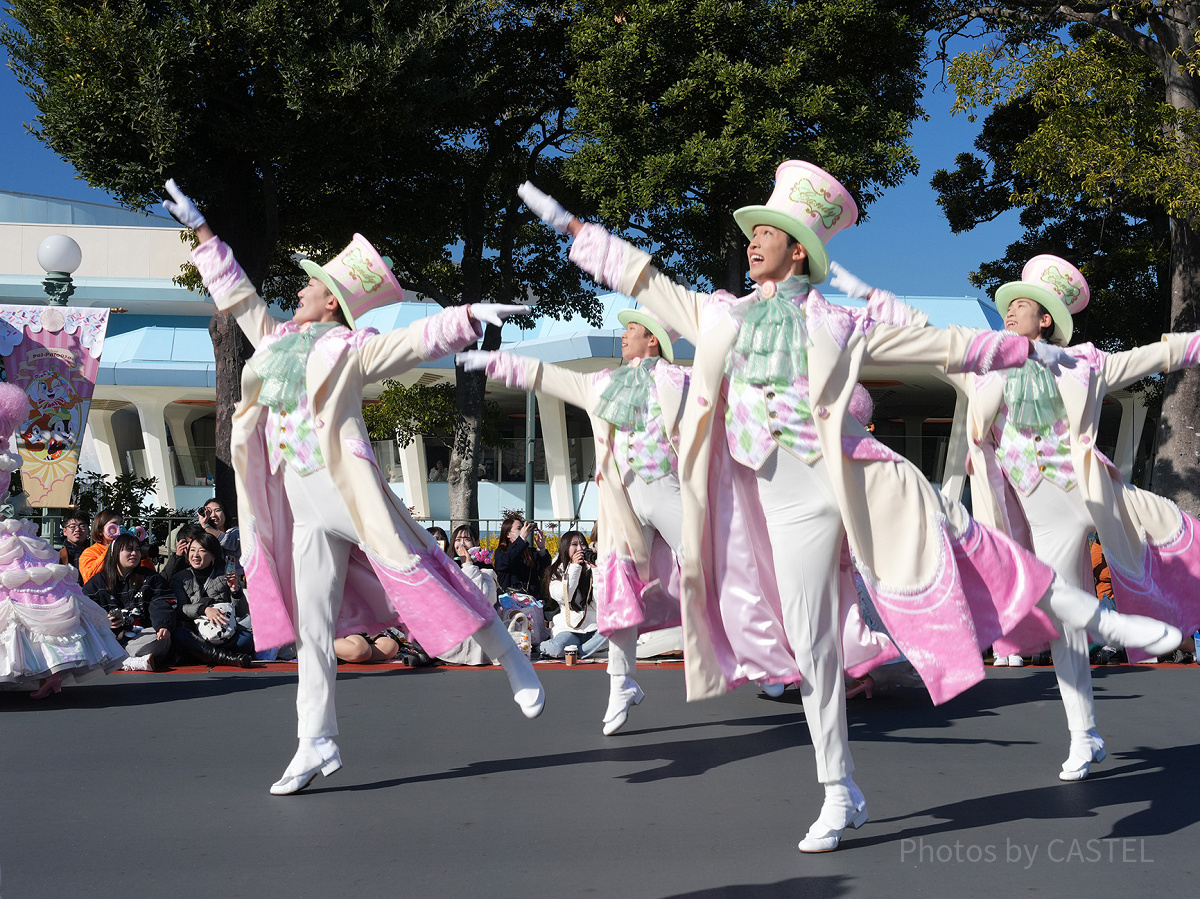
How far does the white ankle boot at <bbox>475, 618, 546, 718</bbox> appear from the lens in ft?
14.4

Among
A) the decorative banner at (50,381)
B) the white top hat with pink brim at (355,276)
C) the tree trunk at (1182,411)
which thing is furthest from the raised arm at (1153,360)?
the decorative banner at (50,381)

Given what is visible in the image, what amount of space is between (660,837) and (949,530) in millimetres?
1303

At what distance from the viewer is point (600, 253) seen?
142 inches

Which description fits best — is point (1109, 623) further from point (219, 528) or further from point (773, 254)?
point (219, 528)

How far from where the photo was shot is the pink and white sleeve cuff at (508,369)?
15.1 feet

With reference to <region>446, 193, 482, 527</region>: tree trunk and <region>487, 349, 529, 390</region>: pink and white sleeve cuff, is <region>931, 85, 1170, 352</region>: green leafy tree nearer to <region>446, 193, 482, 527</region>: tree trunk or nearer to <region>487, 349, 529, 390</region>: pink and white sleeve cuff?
<region>446, 193, 482, 527</region>: tree trunk

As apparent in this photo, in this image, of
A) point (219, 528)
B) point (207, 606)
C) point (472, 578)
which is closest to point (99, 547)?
point (219, 528)

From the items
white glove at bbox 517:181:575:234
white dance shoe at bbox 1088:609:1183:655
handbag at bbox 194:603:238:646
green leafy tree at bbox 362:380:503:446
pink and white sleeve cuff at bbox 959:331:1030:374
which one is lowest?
handbag at bbox 194:603:238:646

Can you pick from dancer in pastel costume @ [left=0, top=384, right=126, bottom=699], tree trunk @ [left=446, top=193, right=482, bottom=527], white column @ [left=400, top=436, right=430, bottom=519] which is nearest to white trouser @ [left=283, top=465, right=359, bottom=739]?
dancer in pastel costume @ [left=0, top=384, right=126, bottom=699]

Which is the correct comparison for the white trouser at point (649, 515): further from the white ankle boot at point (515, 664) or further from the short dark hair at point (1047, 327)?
the short dark hair at point (1047, 327)

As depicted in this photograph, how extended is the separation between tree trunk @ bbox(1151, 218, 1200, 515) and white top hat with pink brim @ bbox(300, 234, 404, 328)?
10.3m

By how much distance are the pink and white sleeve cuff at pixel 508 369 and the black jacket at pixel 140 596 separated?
3977mm

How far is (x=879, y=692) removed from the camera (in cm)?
648

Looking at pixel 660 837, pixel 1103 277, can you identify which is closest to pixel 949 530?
pixel 660 837
